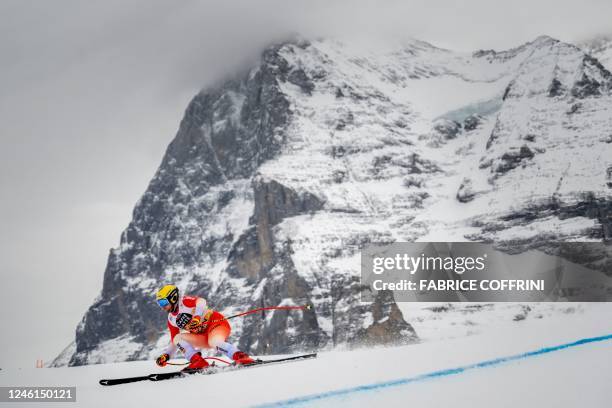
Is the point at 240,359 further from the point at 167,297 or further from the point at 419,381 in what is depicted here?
the point at 419,381

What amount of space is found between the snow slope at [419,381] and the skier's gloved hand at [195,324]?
1.62 metres

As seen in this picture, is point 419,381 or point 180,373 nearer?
point 419,381

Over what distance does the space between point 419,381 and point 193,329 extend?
5.21 metres

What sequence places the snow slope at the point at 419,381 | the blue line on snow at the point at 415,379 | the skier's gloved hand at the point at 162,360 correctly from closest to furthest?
the snow slope at the point at 419,381, the blue line on snow at the point at 415,379, the skier's gloved hand at the point at 162,360

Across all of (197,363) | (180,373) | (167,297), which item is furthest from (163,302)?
(180,373)

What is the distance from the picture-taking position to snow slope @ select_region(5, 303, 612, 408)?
358 inches

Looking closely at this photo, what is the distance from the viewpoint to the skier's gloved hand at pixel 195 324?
13516 millimetres

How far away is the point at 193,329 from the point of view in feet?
44.7

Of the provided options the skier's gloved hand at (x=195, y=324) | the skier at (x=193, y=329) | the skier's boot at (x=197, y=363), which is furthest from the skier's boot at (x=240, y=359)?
the skier's gloved hand at (x=195, y=324)

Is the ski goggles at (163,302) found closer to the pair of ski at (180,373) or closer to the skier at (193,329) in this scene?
the skier at (193,329)

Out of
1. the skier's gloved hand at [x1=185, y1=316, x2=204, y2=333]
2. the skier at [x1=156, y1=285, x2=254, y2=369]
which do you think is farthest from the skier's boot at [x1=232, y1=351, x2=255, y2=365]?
the skier's gloved hand at [x1=185, y1=316, x2=204, y2=333]

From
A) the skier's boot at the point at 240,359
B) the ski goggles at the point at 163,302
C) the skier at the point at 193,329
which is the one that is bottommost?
the skier's boot at the point at 240,359

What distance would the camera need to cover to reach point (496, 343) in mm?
12531

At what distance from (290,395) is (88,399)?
3307mm
